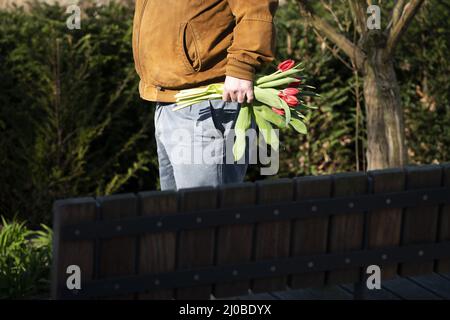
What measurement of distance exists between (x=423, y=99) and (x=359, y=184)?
139 inches

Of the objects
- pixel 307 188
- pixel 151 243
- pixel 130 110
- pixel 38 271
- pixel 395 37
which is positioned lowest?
pixel 38 271

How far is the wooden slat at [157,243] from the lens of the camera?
3.43 m

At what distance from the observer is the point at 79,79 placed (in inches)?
262

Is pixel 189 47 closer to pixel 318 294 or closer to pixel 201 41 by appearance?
pixel 201 41

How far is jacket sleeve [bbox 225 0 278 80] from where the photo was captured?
3.81 meters

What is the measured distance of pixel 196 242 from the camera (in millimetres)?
3553

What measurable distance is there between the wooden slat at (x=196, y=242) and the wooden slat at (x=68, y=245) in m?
0.36

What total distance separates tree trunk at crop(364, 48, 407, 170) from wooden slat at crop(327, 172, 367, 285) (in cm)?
240

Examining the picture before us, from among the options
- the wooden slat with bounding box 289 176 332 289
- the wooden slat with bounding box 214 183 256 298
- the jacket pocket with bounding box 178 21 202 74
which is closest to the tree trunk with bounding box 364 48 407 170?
the jacket pocket with bounding box 178 21 202 74

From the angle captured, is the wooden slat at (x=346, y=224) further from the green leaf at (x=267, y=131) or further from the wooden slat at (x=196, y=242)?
the wooden slat at (x=196, y=242)

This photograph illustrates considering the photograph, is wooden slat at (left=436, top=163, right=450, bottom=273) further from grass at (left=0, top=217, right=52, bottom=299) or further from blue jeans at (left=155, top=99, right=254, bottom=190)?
grass at (left=0, top=217, right=52, bottom=299)

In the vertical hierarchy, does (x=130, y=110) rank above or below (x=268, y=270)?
above

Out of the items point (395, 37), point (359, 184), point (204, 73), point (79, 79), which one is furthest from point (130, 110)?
point (359, 184)
